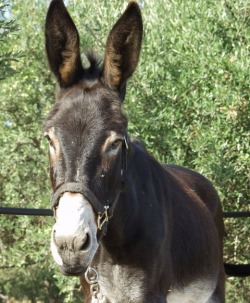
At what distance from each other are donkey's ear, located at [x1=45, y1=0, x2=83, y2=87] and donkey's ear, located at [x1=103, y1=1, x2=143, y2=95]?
181 millimetres

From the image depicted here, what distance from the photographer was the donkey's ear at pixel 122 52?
15.6 ft

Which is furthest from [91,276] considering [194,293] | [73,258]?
[194,293]

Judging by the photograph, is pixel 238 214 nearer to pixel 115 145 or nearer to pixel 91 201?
pixel 115 145

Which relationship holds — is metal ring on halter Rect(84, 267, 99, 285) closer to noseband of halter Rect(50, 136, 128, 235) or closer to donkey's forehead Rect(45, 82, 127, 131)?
noseband of halter Rect(50, 136, 128, 235)

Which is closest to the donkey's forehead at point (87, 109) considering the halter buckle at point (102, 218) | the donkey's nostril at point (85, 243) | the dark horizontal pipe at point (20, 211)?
the halter buckle at point (102, 218)

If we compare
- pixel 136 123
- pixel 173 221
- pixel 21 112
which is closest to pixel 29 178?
pixel 21 112

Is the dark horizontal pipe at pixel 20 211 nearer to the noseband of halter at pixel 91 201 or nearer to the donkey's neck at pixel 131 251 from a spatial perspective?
the donkey's neck at pixel 131 251

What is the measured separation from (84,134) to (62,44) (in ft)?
2.20

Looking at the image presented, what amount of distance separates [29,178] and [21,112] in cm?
123

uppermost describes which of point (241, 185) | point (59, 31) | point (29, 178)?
point (59, 31)

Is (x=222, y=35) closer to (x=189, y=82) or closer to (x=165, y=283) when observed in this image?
(x=189, y=82)

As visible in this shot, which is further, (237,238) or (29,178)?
(29,178)

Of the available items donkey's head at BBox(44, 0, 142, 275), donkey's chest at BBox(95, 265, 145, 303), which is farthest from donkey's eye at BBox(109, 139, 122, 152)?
donkey's chest at BBox(95, 265, 145, 303)

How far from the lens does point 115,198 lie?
4602mm
